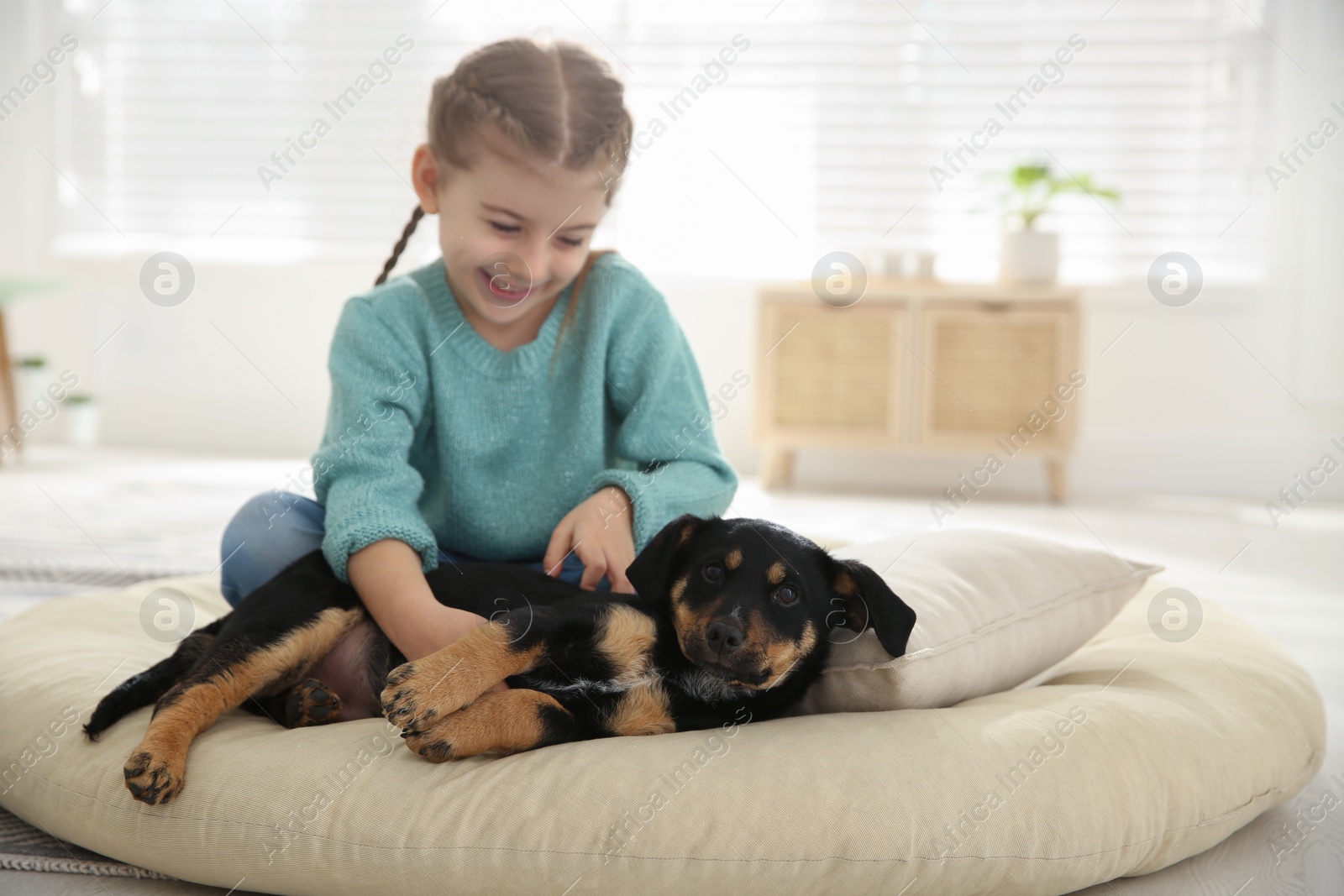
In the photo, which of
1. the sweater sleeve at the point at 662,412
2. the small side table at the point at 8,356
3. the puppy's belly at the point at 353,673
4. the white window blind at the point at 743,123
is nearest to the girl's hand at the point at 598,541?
the sweater sleeve at the point at 662,412

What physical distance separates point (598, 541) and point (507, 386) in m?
0.32

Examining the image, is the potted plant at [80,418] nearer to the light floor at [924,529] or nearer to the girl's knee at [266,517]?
the light floor at [924,529]

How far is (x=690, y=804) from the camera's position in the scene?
1028mm

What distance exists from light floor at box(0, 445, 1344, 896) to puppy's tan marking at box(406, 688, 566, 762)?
28cm

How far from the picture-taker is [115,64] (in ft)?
17.2

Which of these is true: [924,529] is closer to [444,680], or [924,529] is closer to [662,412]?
[662,412]

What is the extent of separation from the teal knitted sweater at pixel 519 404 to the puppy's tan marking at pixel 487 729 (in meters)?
0.44

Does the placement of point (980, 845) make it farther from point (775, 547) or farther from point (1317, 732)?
point (1317, 732)

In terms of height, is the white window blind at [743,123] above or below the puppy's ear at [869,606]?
above

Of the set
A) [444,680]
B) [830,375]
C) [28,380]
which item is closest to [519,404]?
[444,680]

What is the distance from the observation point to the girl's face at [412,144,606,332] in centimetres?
141

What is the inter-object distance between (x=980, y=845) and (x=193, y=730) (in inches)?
31.0

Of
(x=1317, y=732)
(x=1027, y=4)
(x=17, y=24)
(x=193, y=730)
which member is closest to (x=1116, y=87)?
(x=1027, y=4)

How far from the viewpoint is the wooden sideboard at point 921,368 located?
4.11 m
